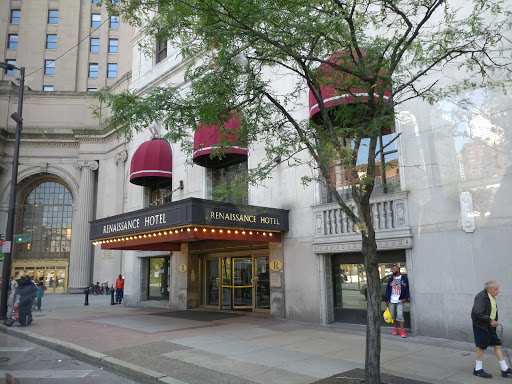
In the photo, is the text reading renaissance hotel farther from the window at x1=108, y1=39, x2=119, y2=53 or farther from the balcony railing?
the window at x1=108, y1=39, x2=119, y2=53

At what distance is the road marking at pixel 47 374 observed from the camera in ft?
24.3

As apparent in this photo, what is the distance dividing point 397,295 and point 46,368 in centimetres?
832

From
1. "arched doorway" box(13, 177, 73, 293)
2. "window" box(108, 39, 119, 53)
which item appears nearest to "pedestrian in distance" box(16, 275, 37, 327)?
"arched doorway" box(13, 177, 73, 293)

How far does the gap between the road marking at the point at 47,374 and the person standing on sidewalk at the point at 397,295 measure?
7.41 meters

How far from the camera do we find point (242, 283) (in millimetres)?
16531

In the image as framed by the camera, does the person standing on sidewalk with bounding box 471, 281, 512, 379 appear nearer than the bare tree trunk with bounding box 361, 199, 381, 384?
No

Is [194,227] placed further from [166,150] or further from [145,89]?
[145,89]

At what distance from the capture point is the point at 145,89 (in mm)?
22328

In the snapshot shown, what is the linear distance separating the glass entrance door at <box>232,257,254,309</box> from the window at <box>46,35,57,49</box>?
3782 cm

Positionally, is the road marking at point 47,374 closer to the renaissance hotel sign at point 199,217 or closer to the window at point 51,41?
the renaissance hotel sign at point 199,217

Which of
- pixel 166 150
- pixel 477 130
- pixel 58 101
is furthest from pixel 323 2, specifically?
pixel 58 101

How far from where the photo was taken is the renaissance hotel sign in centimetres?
1170

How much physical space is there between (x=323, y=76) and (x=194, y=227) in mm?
5783

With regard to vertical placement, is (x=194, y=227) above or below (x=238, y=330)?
above
